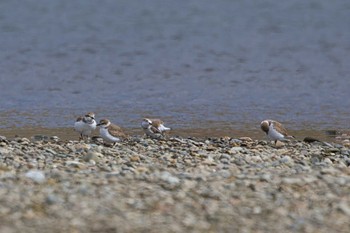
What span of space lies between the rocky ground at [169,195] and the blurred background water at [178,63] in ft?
19.8

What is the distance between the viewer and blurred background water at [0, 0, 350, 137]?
61.5ft

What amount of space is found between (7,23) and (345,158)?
2296cm

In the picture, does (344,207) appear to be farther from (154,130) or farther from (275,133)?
(154,130)

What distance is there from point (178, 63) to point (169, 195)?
15.9 meters

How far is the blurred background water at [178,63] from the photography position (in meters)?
18.8

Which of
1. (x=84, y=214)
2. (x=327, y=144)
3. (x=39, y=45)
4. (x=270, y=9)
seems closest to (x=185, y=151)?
(x=327, y=144)

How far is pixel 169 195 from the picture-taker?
30.8 feet

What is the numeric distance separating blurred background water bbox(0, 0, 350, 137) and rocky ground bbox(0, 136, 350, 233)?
6.02 meters

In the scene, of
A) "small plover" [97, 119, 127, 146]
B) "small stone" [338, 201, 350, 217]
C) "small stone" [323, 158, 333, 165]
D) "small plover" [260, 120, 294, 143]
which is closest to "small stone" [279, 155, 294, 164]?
"small stone" [323, 158, 333, 165]

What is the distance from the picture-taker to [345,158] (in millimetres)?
12906

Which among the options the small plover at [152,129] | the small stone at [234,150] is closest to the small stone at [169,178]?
the small stone at [234,150]

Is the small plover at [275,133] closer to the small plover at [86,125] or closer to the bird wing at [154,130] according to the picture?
the bird wing at [154,130]

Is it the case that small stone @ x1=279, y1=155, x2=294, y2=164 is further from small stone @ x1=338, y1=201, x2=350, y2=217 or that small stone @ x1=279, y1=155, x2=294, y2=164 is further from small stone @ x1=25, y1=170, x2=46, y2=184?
small stone @ x1=25, y1=170, x2=46, y2=184

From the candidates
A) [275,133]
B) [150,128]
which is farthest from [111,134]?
[275,133]
